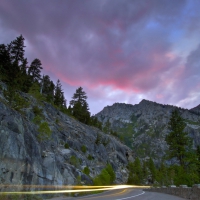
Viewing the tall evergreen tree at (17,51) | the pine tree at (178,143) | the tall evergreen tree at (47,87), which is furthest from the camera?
the tall evergreen tree at (47,87)

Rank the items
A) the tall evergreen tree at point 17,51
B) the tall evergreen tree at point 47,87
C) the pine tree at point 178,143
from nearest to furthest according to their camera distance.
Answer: the pine tree at point 178,143 < the tall evergreen tree at point 17,51 < the tall evergreen tree at point 47,87

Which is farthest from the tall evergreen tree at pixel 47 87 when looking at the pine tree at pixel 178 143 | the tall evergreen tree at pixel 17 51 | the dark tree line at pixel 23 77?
the pine tree at pixel 178 143

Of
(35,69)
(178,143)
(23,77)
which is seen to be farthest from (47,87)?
(178,143)

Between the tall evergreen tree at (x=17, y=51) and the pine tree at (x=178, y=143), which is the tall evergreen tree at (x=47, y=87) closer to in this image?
the tall evergreen tree at (x=17, y=51)

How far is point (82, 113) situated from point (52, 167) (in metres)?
65.6

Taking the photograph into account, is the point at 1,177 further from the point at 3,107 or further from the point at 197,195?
the point at 197,195

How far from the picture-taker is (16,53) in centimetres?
5616

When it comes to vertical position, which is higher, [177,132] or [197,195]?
[177,132]

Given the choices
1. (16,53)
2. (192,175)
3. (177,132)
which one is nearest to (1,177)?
(192,175)

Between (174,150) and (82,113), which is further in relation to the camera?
(82,113)

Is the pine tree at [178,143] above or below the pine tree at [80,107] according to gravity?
below

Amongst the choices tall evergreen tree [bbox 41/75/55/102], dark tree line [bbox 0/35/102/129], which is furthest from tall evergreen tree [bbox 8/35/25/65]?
tall evergreen tree [bbox 41/75/55/102]

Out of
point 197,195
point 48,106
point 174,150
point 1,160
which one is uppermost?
point 48,106

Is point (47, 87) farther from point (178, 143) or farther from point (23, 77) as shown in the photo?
point (178, 143)
